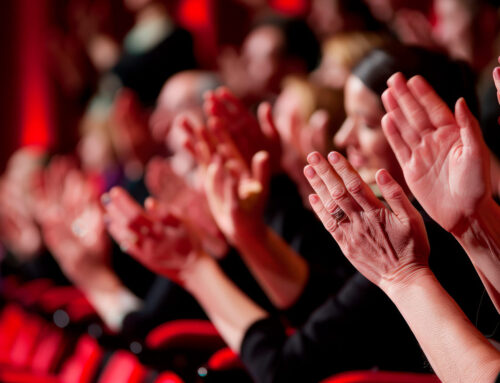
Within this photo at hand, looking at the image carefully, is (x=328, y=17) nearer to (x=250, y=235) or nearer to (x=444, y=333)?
(x=250, y=235)

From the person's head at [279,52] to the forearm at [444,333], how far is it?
125 cm

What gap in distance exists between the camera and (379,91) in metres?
0.68

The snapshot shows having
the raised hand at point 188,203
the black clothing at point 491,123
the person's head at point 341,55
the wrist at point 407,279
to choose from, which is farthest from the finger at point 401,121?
the person's head at point 341,55

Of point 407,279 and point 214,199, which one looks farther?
point 214,199

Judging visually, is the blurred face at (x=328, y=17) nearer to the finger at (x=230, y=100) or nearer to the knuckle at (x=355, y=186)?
the finger at (x=230, y=100)

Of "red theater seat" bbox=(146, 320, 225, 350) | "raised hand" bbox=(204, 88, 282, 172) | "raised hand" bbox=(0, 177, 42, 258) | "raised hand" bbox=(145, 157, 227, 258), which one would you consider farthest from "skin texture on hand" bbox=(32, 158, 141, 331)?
"raised hand" bbox=(0, 177, 42, 258)

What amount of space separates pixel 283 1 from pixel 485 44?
1.39 meters

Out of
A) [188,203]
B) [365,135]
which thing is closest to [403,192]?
[365,135]

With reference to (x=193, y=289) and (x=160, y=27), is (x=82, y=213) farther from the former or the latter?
(x=160, y=27)

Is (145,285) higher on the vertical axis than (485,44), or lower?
lower

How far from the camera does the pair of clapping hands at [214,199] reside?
33.4 inches

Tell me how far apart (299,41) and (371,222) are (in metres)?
1.28

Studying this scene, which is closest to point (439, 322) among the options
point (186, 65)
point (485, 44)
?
point (485, 44)

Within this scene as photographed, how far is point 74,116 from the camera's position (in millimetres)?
3645
